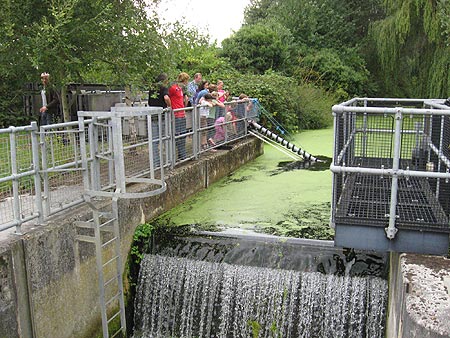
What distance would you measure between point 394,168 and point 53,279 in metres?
3.81

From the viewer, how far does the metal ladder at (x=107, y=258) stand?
20.5 feet

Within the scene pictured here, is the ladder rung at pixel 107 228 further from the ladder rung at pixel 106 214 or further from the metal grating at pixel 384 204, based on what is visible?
the metal grating at pixel 384 204

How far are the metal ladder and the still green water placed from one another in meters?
1.36

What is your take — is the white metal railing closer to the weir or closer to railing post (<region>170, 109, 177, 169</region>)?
railing post (<region>170, 109, 177, 169</region>)

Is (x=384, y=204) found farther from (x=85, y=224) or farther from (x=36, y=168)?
(x=36, y=168)

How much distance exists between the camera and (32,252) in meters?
5.54

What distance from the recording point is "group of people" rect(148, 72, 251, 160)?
29.9 ft

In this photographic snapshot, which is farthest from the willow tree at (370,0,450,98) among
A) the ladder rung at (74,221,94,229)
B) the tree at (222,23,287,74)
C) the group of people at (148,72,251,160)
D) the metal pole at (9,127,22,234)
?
the metal pole at (9,127,22,234)

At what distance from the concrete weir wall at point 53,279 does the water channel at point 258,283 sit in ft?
2.49

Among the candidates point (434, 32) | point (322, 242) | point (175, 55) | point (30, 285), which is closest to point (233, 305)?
point (322, 242)

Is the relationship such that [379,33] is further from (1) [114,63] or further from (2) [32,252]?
(2) [32,252]

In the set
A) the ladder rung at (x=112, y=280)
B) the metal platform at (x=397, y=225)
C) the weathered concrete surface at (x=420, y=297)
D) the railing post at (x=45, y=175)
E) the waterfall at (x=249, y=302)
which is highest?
the railing post at (x=45, y=175)

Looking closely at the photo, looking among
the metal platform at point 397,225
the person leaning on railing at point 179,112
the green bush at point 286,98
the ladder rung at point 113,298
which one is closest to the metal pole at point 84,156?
the ladder rung at point 113,298

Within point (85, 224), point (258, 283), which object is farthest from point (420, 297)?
point (85, 224)
